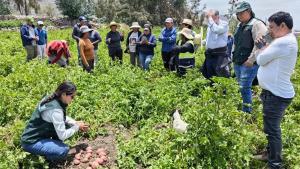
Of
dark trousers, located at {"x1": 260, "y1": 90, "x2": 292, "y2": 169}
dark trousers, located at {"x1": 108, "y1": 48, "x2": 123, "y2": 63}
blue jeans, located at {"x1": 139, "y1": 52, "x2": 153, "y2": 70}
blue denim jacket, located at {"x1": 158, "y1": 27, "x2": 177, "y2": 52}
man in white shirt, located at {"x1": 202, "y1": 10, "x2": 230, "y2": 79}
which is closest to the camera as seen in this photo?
dark trousers, located at {"x1": 260, "y1": 90, "x2": 292, "y2": 169}

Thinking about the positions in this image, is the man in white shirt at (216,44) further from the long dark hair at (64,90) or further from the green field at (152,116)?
the long dark hair at (64,90)

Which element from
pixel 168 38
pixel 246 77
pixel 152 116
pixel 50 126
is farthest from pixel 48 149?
pixel 168 38

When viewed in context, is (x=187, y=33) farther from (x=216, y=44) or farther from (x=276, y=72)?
(x=276, y=72)

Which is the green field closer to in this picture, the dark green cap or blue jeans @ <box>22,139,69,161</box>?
blue jeans @ <box>22,139,69,161</box>

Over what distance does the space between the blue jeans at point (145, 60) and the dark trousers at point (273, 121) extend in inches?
224

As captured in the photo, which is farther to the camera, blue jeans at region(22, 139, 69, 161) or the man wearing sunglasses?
the man wearing sunglasses

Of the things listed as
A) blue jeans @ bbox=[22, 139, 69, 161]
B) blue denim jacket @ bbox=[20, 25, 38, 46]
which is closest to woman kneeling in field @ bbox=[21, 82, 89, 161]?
blue jeans @ bbox=[22, 139, 69, 161]

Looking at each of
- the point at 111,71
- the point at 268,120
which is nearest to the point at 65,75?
the point at 111,71

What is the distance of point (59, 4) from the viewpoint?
115ft

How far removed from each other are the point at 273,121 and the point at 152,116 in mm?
2565

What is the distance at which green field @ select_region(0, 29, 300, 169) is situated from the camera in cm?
492

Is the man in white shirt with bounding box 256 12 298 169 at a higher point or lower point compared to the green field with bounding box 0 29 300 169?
higher

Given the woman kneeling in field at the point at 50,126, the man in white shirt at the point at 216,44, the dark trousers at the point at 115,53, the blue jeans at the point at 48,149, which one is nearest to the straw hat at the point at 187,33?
the man in white shirt at the point at 216,44

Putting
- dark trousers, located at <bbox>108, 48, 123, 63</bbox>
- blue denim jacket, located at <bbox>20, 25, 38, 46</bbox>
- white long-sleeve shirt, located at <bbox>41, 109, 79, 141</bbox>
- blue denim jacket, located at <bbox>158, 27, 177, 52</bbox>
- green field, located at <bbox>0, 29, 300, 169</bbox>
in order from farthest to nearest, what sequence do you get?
1. blue denim jacket, located at <bbox>20, 25, 38, 46</bbox>
2. dark trousers, located at <bbox>108, 48, 123, 63</bbox>
3. blue denim jacket, located at <bbox>158, 27, 177, 52</bbox>
4. white long-sleeve shirt, located at <bbox>41, 109, 79, 141</bbox>
5. green field, located at <bbox>0, 29, 300, 169</bbox>
